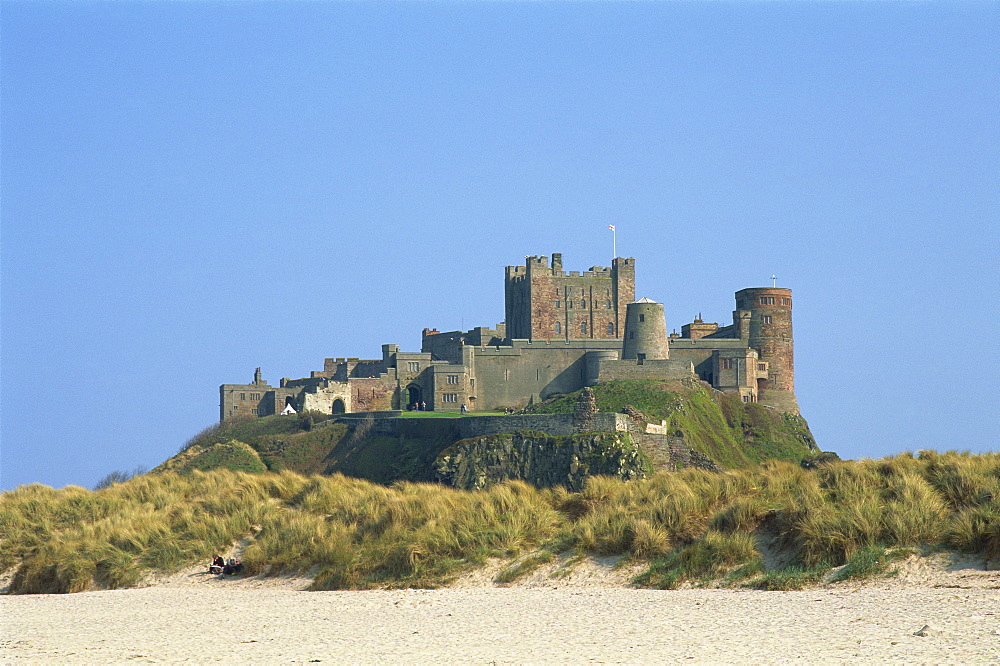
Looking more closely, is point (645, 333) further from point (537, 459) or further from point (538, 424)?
point (537, 459)

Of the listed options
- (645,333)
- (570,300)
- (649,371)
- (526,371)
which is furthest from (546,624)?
(570,300)

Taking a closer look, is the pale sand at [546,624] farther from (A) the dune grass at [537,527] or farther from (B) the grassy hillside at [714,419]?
(B) the grassy hillside at [714,419]

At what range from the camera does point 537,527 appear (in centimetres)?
1984

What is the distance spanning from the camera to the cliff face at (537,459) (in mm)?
56625

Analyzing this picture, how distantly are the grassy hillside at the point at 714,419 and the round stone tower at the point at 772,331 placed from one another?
2755 millimetres

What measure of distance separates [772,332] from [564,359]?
1238 cm

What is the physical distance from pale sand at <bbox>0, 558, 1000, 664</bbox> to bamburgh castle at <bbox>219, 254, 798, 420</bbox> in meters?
51.0

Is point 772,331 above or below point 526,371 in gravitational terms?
above

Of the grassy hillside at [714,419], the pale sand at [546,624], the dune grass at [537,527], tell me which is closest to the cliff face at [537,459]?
the grassy hillside at [714,419]

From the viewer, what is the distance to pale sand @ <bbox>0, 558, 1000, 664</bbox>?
1279 centimetres

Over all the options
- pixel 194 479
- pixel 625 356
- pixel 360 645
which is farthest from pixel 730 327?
pixel 360 645

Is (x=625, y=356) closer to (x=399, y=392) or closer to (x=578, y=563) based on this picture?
(x=399, y=392)

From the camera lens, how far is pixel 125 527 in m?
22.3

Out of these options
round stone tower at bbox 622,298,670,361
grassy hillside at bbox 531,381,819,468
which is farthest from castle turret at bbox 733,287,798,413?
round stone tower at bbox 622,298,670,361
